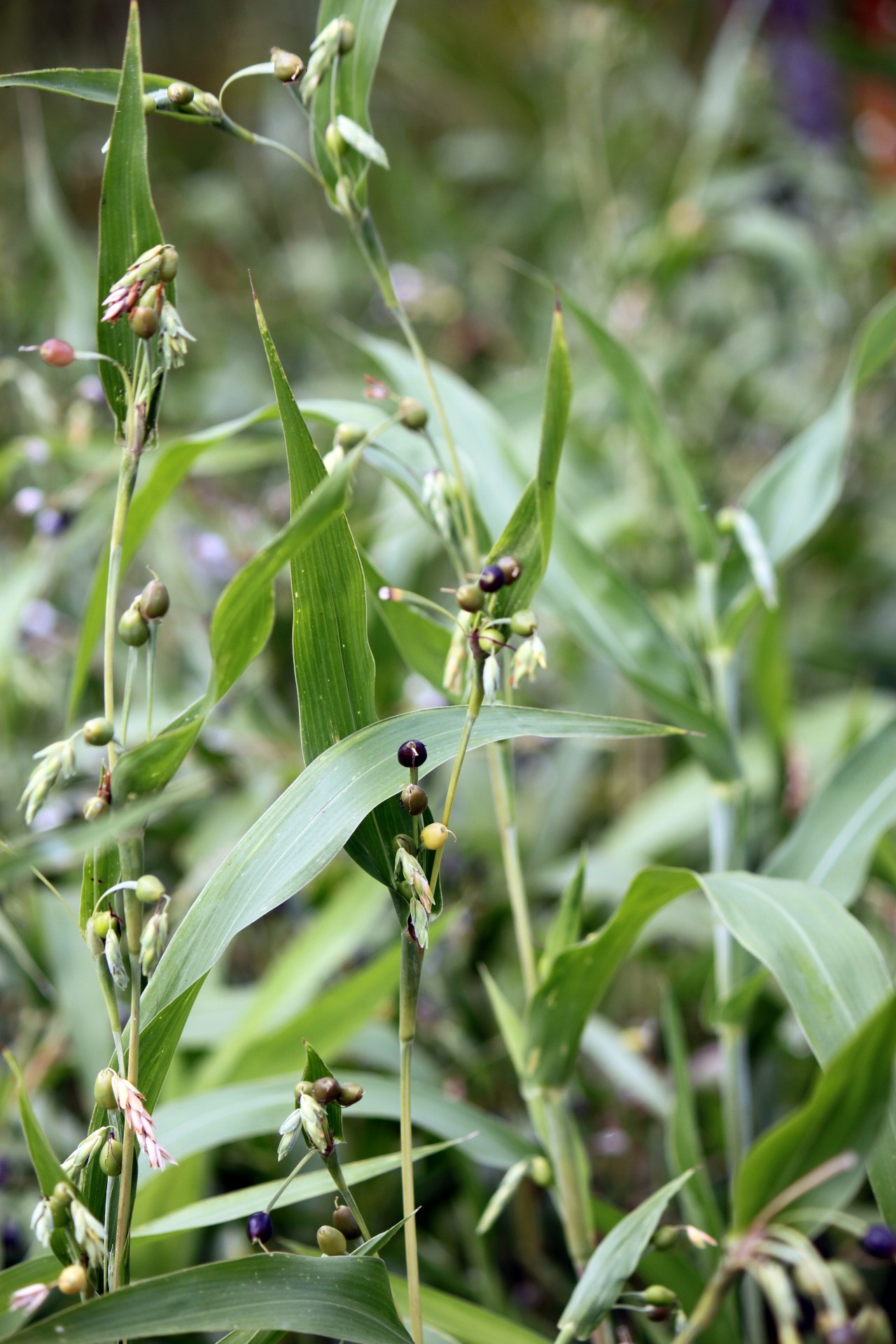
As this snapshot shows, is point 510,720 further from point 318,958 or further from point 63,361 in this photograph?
point 318,958

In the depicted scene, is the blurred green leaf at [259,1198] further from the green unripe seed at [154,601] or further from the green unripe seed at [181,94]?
the green unripe seed at [181,94]

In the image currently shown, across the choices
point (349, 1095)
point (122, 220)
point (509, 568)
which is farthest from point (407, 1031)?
point (122, 220)

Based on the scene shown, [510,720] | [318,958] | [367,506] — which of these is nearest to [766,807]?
[318,958]

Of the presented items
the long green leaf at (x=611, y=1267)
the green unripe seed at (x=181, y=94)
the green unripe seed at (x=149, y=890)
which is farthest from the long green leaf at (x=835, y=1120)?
the green unripe seed at (x=181, y=94)

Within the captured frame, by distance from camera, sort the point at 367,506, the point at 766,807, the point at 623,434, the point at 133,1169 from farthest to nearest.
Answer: the point at 367,506
the point at 623,434
the point at 766,807
the point at 133,1169

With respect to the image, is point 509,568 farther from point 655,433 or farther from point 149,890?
point 655,433

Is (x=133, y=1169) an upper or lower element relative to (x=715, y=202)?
lower
